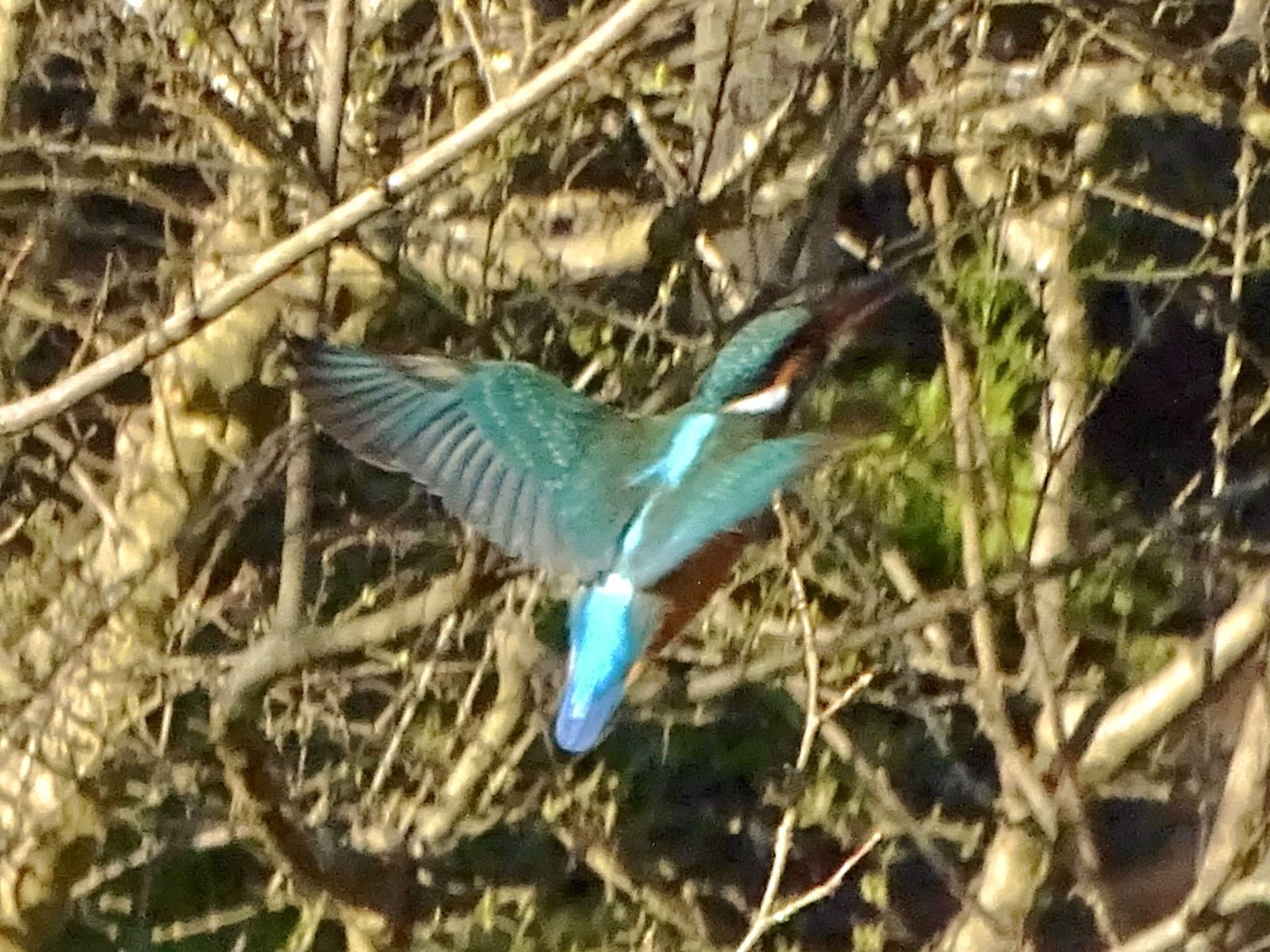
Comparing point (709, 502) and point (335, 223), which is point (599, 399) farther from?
point (335, 223)

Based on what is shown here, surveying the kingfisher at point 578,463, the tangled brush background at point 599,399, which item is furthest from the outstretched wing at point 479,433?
the tangled brush background at point 599,399

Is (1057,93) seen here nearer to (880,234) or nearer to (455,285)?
(455,285)

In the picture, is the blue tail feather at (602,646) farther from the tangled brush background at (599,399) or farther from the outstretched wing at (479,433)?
the tangled brush background at (599,399)

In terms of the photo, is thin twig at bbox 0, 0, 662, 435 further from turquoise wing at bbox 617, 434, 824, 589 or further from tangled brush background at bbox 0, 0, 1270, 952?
turquoise wing at bbox 617, 434, 824, 589

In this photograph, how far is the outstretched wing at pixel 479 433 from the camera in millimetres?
1544

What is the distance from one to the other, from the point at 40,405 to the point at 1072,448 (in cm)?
160

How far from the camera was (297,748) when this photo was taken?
326 centimetres

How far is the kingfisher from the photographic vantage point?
1479mm

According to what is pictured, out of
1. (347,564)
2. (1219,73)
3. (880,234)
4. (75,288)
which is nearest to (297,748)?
(347,564)

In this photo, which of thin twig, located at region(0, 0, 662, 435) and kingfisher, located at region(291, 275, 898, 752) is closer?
thin twig, located at region(0, 0, 662, 435)

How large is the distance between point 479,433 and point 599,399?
658 mm

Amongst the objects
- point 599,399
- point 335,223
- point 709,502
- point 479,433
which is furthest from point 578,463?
point 599,399

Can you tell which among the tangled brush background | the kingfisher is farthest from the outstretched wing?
the tangled brush background

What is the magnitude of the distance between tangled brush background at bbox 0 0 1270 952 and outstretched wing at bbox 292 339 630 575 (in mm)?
131
